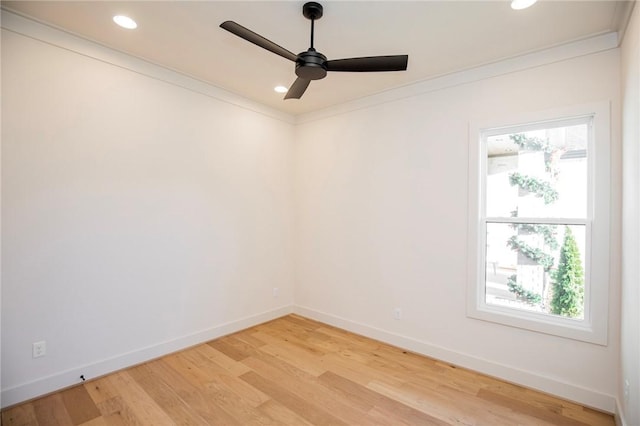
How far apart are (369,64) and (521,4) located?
1025 millimetres

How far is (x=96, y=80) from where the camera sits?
260cm

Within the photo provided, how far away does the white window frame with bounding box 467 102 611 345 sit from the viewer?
7.38 ft

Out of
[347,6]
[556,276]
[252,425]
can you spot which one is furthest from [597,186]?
[252,425]

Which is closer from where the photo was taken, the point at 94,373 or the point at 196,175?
the point at 94,373

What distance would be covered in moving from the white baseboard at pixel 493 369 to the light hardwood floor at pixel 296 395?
64 millimetres

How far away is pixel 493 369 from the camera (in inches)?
106

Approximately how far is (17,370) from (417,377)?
3128mm

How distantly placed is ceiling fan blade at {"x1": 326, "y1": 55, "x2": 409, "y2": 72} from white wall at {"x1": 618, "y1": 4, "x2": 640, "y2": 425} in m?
1.28

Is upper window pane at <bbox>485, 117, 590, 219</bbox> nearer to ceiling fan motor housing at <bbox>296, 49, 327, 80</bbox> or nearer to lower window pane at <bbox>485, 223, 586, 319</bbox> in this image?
lower window pane at <bbox>485, 223, 586, 319</bbox>

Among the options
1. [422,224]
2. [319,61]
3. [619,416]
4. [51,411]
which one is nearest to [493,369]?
[619,416]

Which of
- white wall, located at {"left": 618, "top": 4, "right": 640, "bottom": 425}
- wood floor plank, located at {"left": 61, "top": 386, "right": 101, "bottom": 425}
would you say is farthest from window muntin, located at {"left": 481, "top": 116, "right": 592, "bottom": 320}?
wood floor plank, located at {"left": 61, "top": 386, "right": 101, "bottom": 425}

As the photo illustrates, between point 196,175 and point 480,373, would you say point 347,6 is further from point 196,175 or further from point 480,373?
point 480,373

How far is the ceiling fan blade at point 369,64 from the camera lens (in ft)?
6.68

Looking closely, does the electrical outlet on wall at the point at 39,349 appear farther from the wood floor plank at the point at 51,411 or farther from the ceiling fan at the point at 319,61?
the ceiling fan at the point at 319,61
